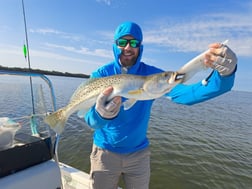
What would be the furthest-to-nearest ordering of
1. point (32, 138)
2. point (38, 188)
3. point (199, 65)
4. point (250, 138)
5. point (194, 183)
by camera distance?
1. point (250, 138)
2. point (194, 183)
3. point (32, 138)
4. point (38, 188)
5. point (199, 65)

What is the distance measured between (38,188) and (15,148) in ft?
2.02

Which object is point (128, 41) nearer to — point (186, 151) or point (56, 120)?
point (56, 120)

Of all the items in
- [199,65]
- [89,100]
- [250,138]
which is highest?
[199,65]

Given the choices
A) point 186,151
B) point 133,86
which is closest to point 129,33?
point 133,86

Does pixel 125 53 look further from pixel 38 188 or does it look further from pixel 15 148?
pixel 38 188

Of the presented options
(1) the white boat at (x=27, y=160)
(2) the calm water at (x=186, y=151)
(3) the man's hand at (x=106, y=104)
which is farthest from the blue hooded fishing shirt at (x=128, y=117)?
(2) the calm water at (x=186, y=151)

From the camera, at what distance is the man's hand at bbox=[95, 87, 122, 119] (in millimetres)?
2610

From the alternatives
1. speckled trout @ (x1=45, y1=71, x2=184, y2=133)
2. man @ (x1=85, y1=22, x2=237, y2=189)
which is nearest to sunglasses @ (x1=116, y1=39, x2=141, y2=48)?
man @ (x1=85, y1=22, x2=237, y2=189)

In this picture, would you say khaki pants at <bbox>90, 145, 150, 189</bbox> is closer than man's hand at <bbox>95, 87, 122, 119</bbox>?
No

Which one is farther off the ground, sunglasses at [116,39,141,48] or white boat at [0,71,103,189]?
sunglasses at [116,39,141,48]

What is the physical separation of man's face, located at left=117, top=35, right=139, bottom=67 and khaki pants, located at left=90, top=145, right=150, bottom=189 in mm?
1234

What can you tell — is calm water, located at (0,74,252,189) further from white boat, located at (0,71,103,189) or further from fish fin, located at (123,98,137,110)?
fish fin, located at (123,98,137,110)

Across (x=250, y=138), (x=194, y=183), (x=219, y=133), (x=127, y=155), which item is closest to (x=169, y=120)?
(x=219, y=133)

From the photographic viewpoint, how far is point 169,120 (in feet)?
55.3
